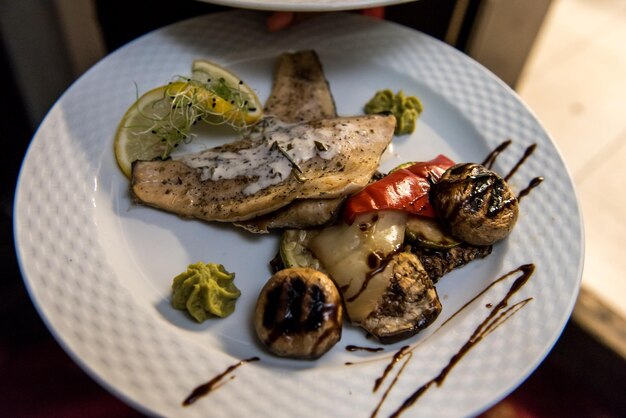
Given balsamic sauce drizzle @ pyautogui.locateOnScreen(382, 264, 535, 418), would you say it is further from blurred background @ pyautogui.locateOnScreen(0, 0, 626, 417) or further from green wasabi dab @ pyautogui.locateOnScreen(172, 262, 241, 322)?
blurred background @ pyautogui.locateOnScreen(0, 0, 626, 417)

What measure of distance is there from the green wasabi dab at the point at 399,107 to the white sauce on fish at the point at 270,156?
0.27 meters

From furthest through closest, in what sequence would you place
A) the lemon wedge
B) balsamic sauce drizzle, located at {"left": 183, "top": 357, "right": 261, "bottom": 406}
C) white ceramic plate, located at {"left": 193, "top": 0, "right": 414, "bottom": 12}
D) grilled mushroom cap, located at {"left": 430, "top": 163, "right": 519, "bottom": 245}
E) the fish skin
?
the fish skin → the lemon wedge → white ceramic plate, located at {"left": 193, "top": 0, "right": 414, "bottom": 12} → grilled mushroom cap, located at {"left": 430, "top": 163, "right": 519, "bottom": 245} → balsamic sauce drizzle, located at {"left": 183, "top": 357, "right": 261, "bottom": 406}

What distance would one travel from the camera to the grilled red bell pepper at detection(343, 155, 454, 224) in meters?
1.71

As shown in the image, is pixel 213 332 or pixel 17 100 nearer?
pixel 213 332

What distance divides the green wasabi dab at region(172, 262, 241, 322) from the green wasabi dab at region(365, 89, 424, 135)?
0.95 meters

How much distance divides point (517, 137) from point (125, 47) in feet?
5.30

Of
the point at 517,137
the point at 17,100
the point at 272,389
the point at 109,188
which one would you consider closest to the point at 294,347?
the point at 272,389

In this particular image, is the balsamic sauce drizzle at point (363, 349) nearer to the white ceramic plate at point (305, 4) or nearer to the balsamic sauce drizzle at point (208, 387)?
the balsamic sauce drizzle at point (208, 387)

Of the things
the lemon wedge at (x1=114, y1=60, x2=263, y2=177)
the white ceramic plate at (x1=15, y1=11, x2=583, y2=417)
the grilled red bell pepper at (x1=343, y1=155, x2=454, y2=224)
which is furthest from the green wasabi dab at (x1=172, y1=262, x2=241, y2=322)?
the lemon wedge at (x1=114, y1=60, x2=263, y2=177)

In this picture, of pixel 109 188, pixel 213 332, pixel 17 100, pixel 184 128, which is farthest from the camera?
pixel 17 100

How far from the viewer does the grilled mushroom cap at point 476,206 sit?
1700mm

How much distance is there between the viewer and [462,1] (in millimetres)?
2682

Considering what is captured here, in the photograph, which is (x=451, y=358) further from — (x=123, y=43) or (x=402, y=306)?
(x=123, y=43)

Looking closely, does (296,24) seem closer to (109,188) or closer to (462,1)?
(462,1)
